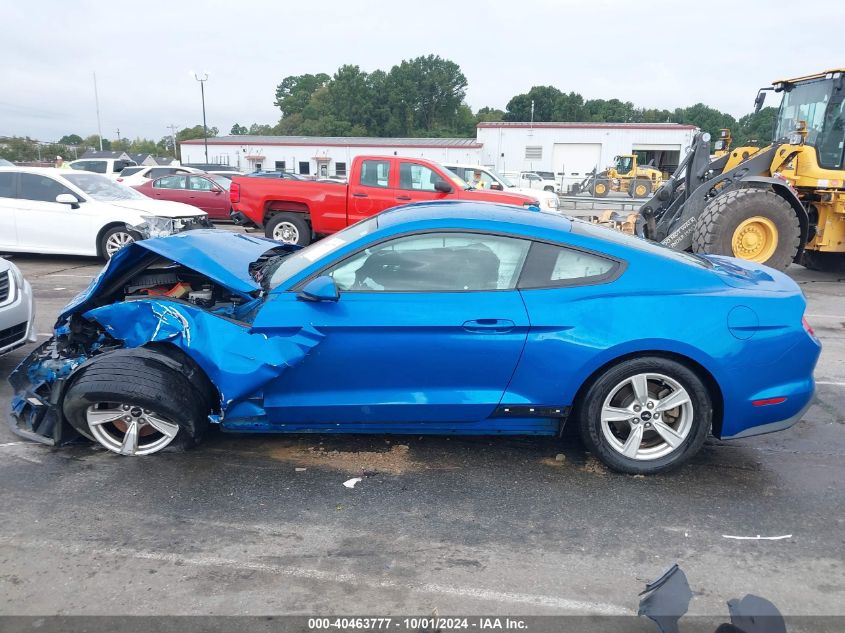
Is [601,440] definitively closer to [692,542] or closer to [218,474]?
[692,542]

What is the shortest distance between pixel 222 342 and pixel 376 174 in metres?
8.42

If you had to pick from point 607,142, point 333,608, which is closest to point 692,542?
point 333,608

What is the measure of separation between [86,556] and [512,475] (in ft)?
7.25

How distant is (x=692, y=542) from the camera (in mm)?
3070

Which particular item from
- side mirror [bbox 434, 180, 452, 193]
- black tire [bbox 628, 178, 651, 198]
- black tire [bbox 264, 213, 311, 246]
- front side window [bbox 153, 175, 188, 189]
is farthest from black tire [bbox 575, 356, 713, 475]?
black tire [bbox 628, 178, 651, 198]

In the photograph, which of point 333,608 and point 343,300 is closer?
point 333,608

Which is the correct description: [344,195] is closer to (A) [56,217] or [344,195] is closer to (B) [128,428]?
(A) [56,217]

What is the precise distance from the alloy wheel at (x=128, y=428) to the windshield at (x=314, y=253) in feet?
3.46

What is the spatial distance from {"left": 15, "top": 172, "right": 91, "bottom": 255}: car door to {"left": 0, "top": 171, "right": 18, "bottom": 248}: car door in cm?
7

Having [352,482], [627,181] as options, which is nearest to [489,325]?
[352,482]

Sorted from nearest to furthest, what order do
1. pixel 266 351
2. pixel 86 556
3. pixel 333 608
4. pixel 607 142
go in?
pixel 333 608 → pixel 86 556 → pixel 266 351 → pixel 607 142

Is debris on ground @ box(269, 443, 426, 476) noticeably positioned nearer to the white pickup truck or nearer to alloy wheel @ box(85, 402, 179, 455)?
alloy wheel @ box(85, 402, 179, 455)

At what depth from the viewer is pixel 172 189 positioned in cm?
1600

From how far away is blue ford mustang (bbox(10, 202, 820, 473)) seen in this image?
3434 mm
